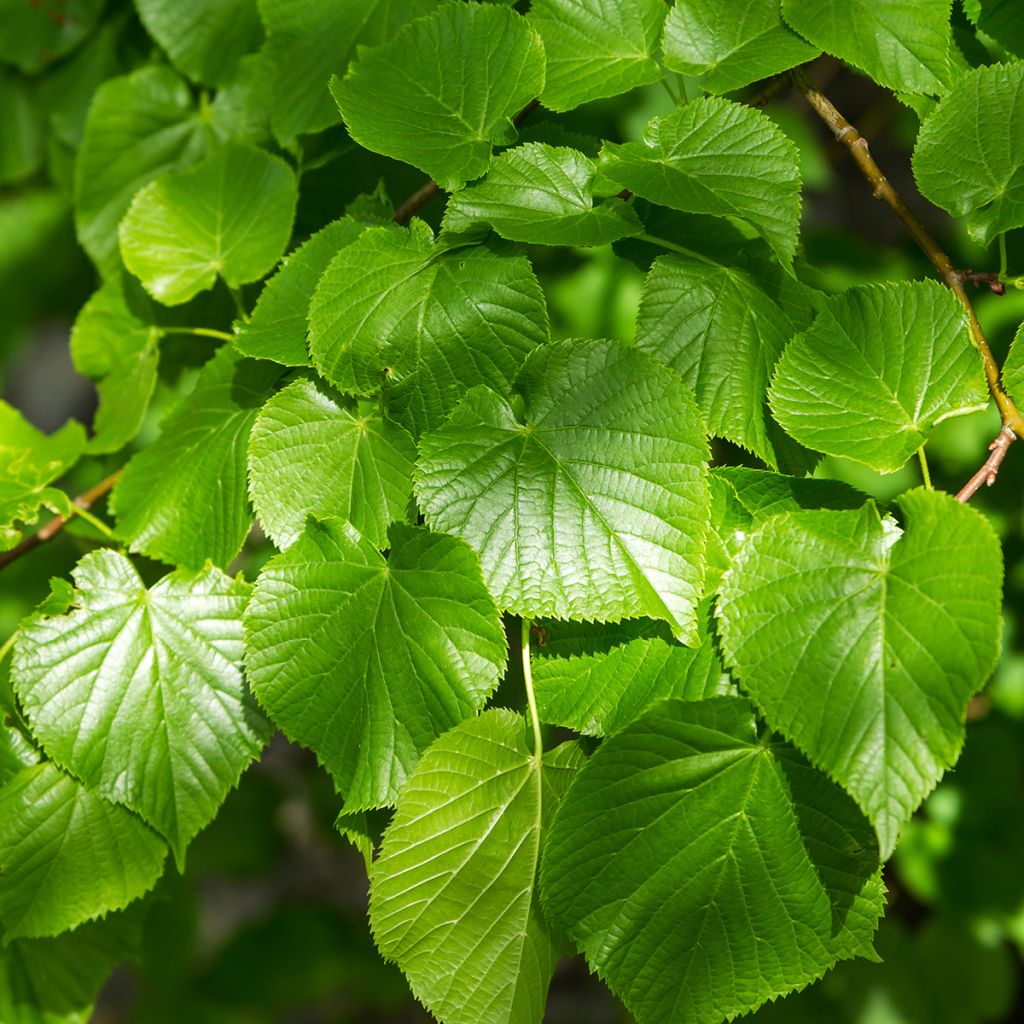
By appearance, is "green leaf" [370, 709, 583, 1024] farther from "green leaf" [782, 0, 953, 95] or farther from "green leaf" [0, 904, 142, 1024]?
"green leaf" [782, 0, 953, 95]

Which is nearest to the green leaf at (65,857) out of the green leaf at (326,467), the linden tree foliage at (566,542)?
the linden tree foliage at (566,542)

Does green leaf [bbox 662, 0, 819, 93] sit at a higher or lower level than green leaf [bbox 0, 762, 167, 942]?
higher

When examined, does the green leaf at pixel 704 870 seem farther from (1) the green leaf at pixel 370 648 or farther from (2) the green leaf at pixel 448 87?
(2) the green leaf at pixel 448 87

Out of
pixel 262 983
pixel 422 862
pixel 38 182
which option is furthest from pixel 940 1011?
pixel 38 182

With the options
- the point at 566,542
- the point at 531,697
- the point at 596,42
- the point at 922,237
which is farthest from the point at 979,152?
the point at 531,697

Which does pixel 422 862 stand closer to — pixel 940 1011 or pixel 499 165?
pixel 499 165

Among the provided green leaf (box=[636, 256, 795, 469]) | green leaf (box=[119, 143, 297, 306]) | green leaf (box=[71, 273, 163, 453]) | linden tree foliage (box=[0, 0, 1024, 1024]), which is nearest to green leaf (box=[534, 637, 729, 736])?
linden tree foliage (box=[0, 0, 1024, 1024])
